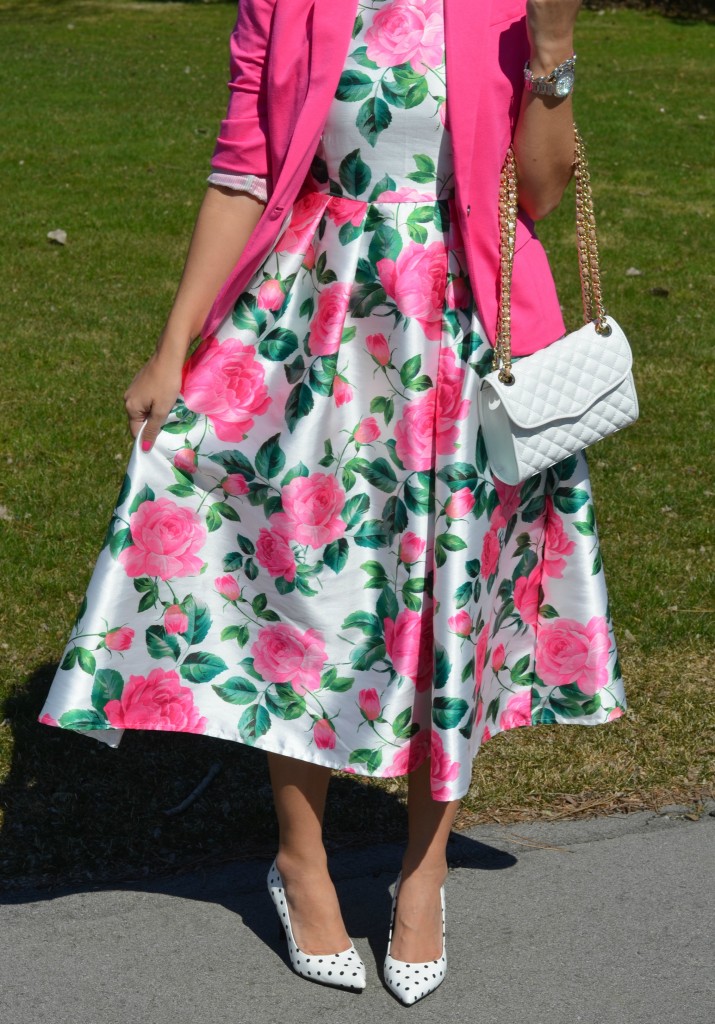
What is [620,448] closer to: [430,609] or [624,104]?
[430,609]

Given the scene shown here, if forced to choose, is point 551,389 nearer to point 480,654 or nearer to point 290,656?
point 480,654

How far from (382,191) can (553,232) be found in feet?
20.4

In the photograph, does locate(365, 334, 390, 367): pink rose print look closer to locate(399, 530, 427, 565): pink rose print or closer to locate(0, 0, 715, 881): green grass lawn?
locate(399, 530, 427, 565): pink rose print

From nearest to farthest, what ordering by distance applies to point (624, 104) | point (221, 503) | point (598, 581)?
point (221, 503) < point (598, 581) < point (624, 104)

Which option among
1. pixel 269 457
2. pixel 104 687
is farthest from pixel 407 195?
pixel 104 687

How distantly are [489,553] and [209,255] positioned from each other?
0.76 m

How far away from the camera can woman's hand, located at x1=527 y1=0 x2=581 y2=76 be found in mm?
2051

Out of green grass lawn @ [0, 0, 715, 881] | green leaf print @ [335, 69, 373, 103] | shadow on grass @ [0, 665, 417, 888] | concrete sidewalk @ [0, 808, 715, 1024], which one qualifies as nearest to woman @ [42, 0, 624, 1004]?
green leaf print @ [335, 69, 373, 103]

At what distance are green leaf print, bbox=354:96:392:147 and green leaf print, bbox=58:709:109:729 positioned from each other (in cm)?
118

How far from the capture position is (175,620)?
7.99 ft

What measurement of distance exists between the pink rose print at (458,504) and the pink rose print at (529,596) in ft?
1.11

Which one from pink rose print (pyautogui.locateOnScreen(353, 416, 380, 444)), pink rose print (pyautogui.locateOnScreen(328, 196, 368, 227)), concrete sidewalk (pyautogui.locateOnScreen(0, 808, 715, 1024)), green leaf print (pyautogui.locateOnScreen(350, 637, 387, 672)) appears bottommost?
concrete sidewalk (pyautogui.locateOnScreen(0, 808, 715, 1024))

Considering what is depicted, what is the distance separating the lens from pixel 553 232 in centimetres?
820

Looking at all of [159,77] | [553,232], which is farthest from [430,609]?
[159,77]
